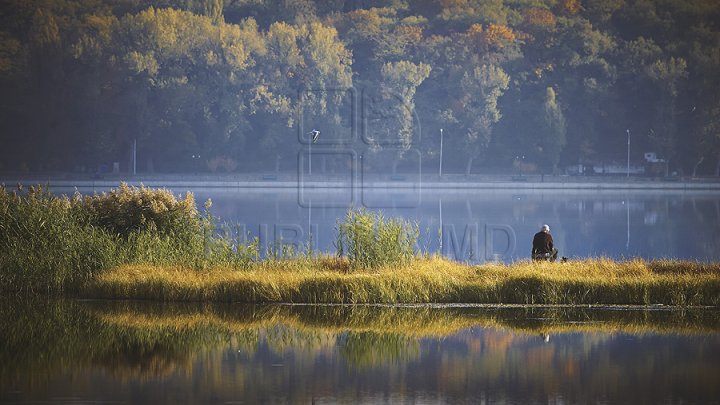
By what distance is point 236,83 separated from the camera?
9194 cm

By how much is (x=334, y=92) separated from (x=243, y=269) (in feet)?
235

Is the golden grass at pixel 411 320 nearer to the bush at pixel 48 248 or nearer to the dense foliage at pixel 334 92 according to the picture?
the bush at pixel 48 248

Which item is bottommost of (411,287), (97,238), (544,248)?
(411,287)

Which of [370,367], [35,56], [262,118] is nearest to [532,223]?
[370,367]

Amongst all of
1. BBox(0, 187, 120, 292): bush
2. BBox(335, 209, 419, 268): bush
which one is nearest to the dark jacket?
BBox(335, 209, 419, 268): bush

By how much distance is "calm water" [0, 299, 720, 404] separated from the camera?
1130 centimetres

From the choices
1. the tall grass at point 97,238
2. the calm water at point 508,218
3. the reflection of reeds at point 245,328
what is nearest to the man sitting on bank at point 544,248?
the calm water at point 508,218

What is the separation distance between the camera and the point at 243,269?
19000mm

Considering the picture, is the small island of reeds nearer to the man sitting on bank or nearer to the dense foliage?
the man sitting on bank

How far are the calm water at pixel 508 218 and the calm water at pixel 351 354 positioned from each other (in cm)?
533

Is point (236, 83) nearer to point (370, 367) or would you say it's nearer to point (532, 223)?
point (532, 223)

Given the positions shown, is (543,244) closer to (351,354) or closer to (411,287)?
(411,287)

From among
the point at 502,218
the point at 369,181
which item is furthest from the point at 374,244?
the point at 369,181

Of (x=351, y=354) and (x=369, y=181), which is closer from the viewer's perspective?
(x=351, y=354)
